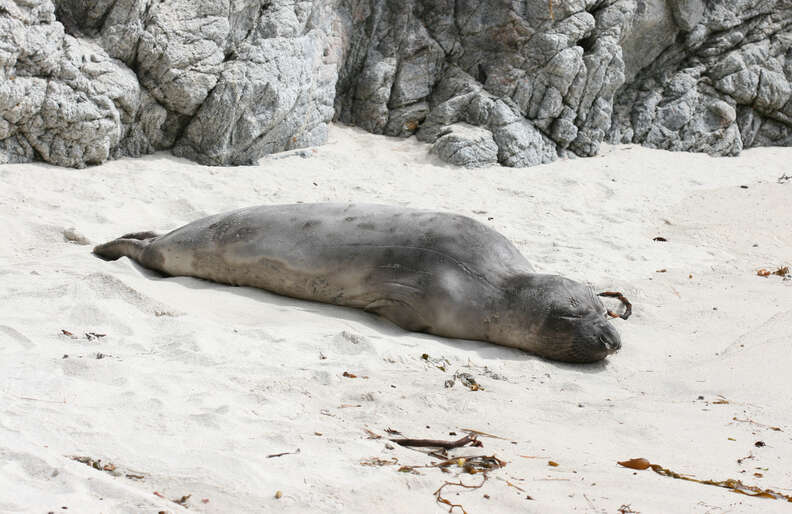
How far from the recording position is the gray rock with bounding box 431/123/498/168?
327 inches

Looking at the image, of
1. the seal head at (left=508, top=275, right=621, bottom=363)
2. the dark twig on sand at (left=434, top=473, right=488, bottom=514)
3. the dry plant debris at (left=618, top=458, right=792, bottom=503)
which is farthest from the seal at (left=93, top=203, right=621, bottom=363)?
the dark twig on sand at (left=434, top=473, right=488, bottom=514)

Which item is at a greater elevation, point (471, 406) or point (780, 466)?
point (780, 466)

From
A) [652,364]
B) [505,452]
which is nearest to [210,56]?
[652,364]

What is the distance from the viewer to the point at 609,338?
12.0ft

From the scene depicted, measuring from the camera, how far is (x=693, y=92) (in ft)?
36.0

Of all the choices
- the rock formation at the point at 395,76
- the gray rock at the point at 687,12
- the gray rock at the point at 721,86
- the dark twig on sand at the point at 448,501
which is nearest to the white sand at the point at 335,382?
the dark twig on sand at the point at 448,501

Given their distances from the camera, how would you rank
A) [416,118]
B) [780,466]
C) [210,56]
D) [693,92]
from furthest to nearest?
[693,92]
[416,118]
[210,56]
[780,466]

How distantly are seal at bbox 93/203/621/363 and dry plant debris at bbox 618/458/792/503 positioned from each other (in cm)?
131

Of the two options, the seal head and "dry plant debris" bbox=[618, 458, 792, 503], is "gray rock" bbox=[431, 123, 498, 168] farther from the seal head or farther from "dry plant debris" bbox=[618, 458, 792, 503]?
"dry plant debris" bbox=[618, 458, 792, 503]

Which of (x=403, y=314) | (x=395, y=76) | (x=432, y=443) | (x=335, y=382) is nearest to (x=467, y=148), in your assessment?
(x=395, y=76)

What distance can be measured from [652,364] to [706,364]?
0.79 ft

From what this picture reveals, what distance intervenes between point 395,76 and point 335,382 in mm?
7028

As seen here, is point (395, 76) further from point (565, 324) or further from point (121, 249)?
point (565, 324)

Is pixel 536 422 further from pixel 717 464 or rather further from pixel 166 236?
pixel 166 236
